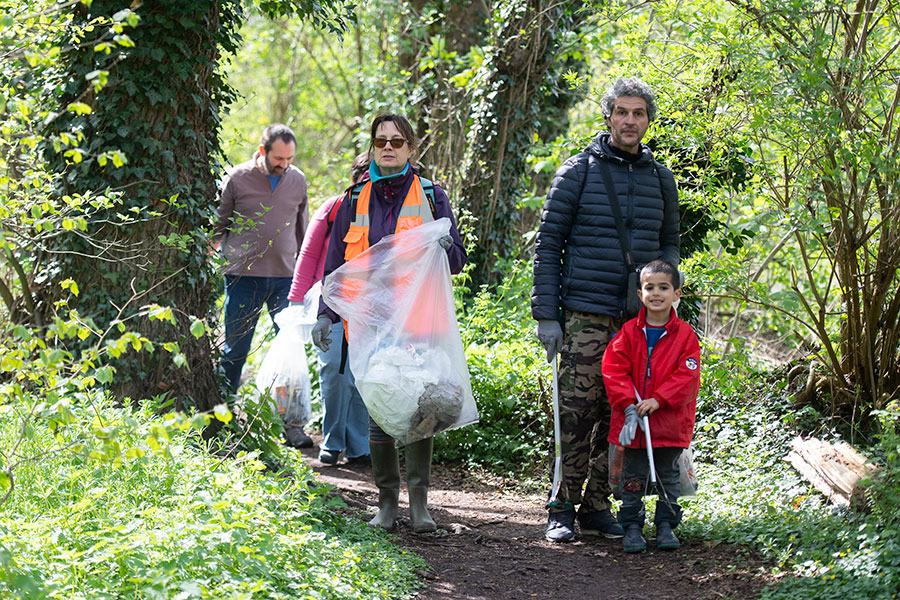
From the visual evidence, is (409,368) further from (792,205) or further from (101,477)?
(792,205)

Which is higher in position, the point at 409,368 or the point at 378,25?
the point at 378,25

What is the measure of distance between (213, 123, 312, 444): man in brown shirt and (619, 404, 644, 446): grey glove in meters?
3.27

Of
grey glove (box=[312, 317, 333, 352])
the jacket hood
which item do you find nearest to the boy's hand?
the jacket hood

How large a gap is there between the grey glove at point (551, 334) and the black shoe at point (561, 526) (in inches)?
36.8

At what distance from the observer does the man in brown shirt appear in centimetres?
692

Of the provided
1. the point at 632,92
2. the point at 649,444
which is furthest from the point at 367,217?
the point at 649,444

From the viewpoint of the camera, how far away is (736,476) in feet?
18.4

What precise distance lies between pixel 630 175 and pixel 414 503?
212 centimetres

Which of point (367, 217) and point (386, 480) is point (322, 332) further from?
point (386, 480)

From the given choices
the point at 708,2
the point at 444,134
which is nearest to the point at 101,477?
the point at 708,2

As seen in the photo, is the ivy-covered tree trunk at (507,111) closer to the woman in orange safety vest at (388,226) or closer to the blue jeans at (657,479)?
the woman in orange safety vest at (388,226)

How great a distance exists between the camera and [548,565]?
465 centimetres

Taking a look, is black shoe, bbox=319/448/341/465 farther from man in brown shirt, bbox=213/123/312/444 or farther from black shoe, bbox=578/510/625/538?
black shoe, bbox=578/510/625/538

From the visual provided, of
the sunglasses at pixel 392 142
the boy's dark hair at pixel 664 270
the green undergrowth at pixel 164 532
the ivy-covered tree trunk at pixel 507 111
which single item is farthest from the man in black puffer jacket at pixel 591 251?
the ivy-covered tree trunk at pixel 507 111
